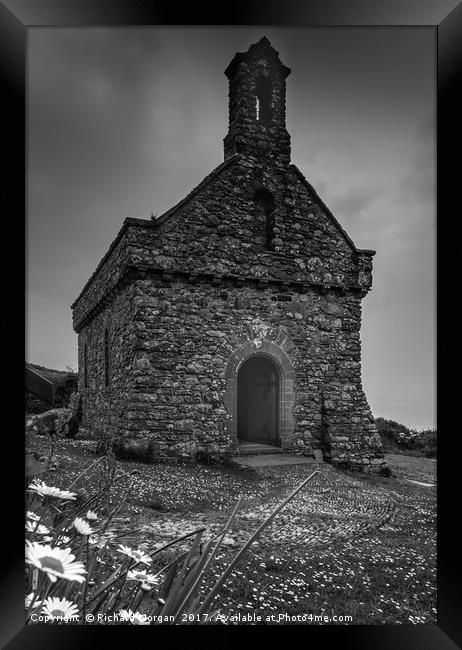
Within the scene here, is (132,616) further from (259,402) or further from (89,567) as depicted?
(259,402)

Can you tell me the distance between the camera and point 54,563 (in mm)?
1047

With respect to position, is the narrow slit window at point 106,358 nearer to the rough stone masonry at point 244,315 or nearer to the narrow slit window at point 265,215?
the rough stone masonry at point 244,315

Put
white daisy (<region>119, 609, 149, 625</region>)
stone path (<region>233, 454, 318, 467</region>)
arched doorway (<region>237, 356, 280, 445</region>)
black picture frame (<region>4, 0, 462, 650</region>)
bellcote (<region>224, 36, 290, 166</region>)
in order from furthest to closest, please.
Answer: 1. arched doorway (<region>237, 356, 280, 445</region>)
2. bellcote (<region>224, 36, 290, 166</region>)
3. stone path (<region>233, 454, 318, 467</region>)
4. black picture frame (<region>4, 0, 462, 650</region>)
5. white daisy (<region>119, 609, 149, 625</region>)

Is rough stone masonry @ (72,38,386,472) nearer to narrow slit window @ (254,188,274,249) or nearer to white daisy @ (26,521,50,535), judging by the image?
Answer: narrow slit window @ (254,188,274,249)

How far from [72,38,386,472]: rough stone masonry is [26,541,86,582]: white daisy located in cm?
583

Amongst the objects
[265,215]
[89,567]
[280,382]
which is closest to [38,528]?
[89,567]

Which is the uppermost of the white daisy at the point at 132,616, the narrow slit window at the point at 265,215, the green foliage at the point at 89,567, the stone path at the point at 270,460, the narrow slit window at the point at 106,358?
the narrow slit window at the point at 265,215

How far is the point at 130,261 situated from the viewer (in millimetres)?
6949

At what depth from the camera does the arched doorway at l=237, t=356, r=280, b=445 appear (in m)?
7.68

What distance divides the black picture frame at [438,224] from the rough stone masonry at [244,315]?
16.5ft

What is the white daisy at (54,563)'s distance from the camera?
100cm

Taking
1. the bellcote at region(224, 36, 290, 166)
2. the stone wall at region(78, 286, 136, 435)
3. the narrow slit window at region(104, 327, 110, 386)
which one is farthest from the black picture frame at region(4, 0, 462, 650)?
the narrow slit window at region(104, 327, 110, 386)

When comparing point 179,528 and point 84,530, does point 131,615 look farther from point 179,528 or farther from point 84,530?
point 179,528

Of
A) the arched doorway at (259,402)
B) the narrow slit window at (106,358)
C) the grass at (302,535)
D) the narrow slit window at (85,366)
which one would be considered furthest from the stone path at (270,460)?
the narrow slit window at (85,366)
